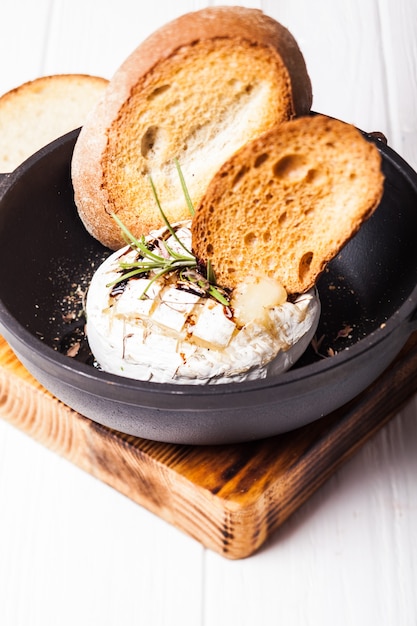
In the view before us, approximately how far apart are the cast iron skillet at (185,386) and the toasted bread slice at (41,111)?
154 millimetres

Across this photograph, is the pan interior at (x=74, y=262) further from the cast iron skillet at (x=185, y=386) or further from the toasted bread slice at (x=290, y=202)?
the toasted bread slice at (x=290, y=202)

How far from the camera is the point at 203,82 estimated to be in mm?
1640

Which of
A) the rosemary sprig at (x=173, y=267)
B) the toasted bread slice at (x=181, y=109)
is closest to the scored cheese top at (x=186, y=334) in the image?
the rosemary sprig at (x=173, y=267)

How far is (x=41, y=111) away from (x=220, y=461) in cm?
90

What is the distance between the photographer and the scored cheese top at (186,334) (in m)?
1.50

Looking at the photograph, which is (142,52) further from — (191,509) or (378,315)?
(191,509)

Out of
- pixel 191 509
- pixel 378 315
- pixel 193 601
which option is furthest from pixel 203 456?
pixel 378 315

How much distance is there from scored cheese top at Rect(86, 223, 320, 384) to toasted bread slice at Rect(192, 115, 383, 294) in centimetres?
8

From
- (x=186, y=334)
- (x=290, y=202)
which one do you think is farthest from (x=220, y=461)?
(x=290, y=202)

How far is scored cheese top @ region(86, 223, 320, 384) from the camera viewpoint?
1505 mm

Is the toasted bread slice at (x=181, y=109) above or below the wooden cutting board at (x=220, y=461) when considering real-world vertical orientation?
above

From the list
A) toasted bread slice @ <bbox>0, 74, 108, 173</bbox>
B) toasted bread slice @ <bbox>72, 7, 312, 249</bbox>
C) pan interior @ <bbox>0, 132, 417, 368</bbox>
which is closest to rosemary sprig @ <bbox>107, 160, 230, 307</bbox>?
toasted bread slice @ <bbox>72, 7, 312, 249</bbox>

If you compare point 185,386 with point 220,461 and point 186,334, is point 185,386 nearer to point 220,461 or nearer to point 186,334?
point 186,334

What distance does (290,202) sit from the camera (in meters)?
1.54
